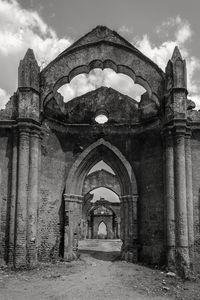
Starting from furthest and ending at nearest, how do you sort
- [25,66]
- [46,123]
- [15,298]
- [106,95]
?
[106,95] < [46,123] < [25,66] < [15,298]

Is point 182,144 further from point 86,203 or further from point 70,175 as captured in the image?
point 86,203

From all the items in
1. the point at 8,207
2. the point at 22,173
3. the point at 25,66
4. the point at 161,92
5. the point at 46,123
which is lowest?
the point at 8,207

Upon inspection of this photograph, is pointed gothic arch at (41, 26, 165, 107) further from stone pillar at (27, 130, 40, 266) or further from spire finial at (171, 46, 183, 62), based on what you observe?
stone pillar at (27, 130, 40, 266)

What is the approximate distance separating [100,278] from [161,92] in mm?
6405

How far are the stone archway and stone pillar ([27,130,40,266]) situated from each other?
2153mm

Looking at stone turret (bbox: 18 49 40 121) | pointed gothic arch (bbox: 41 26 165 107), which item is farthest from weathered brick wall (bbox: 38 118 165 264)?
pointed gothic arch (bbox: 41 26 165 107)

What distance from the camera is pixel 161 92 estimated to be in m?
12.2

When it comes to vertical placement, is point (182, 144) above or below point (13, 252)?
above

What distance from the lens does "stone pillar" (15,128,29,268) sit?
10781mm

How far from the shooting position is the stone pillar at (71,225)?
42.8 feet

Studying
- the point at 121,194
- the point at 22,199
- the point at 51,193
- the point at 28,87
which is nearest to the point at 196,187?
the point at 121,194

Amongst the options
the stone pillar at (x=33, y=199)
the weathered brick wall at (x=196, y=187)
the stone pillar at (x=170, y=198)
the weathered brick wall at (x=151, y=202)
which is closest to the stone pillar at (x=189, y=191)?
the weathered brick wall at (x=196, y=187)

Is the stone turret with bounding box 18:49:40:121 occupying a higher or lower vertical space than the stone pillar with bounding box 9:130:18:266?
higher

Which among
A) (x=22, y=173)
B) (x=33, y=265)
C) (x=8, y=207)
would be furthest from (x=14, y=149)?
(x=33, y=265)
